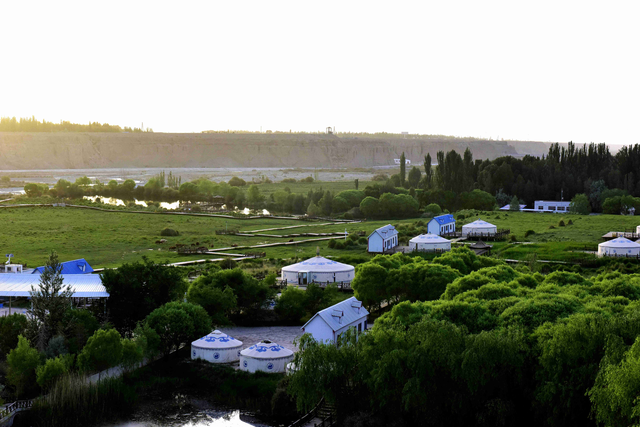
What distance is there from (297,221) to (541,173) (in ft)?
111

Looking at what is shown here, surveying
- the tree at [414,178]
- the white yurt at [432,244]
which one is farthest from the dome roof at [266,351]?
the tree at [414,178]

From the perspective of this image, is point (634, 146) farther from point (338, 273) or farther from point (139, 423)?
point (139, 423)

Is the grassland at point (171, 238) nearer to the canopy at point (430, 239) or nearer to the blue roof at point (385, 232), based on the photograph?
the blue roof at point (385, 232)

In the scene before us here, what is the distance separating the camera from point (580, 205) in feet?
258

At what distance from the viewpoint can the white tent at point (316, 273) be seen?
4041cm

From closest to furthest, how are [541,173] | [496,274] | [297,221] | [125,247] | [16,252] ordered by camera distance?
[496,274], [16,252], [125,247], [297,221], [541,173]

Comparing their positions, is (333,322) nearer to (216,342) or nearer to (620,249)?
(216,342)

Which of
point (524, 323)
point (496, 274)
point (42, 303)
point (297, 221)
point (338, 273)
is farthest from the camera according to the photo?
point (297, 221)

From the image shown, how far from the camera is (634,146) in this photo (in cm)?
9300

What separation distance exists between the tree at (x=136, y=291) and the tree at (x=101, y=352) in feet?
15.4

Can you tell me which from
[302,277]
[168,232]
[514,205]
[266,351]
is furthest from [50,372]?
[514,205]

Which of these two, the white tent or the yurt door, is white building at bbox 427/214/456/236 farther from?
the yurt door

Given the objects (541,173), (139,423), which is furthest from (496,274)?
(541,173)

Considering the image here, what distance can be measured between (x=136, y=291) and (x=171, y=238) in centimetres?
3197
